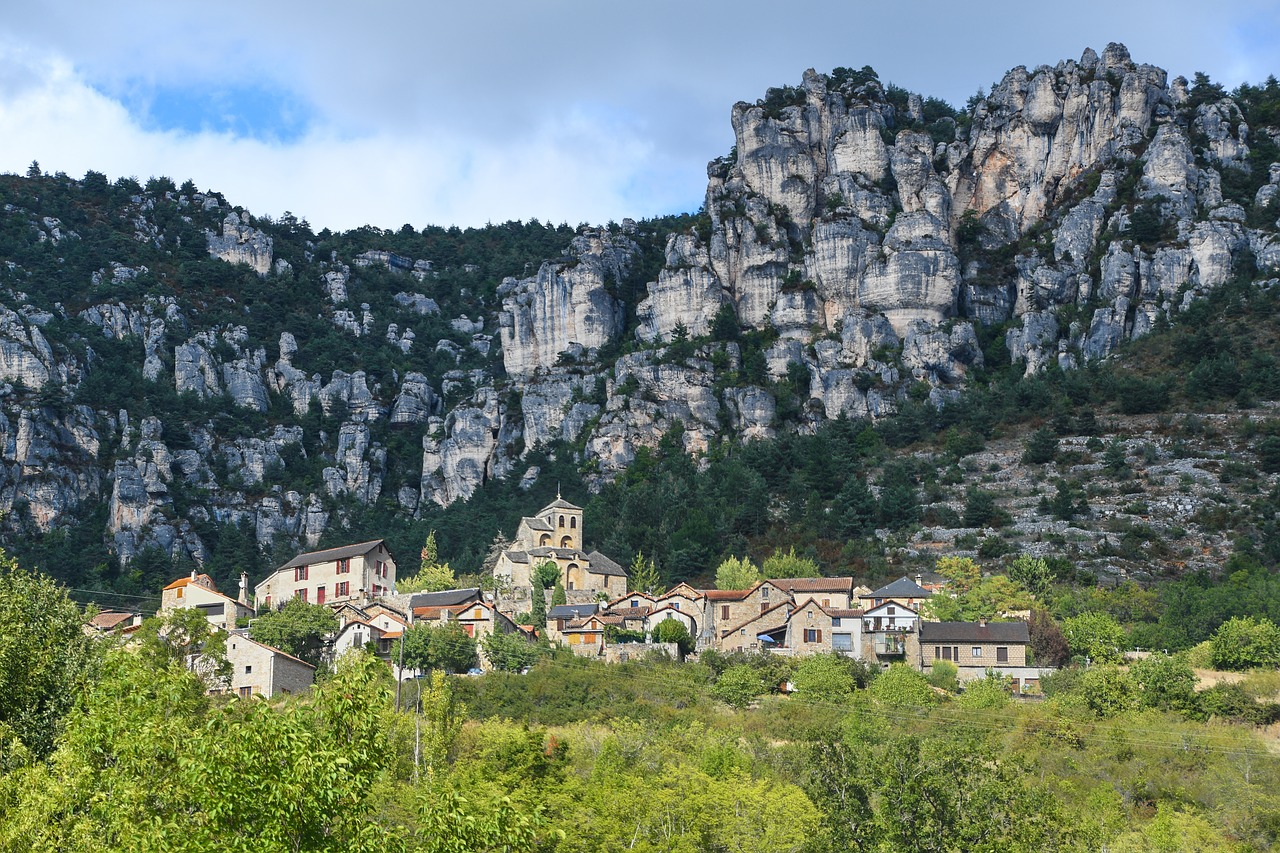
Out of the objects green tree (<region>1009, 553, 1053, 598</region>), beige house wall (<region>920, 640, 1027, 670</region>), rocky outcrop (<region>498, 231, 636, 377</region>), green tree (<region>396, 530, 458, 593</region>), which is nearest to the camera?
beige house wall (<region>920, 640, 1027, 670</region>)

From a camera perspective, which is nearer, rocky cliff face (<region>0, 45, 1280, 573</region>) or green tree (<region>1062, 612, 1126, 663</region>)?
green tree (<region>1062, 612, 1126, 663</region>)

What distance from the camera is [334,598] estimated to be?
88.9 meters

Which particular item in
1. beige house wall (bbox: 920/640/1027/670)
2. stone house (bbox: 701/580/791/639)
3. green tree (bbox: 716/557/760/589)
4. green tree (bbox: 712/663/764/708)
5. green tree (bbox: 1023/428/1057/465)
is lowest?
green tree (bbox: 712/663/764/708)

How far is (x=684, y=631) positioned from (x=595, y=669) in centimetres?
786

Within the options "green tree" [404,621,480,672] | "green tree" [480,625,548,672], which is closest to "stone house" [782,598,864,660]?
"green tree" [480,625,548,672]

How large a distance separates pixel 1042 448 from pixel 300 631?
57.6 m

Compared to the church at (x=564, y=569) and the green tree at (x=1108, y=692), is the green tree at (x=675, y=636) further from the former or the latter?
the green tree at (x=1108, y=692)

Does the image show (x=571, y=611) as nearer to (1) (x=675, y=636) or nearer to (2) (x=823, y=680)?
(1) (x=675, y=636)

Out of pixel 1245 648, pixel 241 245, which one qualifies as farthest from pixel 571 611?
pixel 241 245

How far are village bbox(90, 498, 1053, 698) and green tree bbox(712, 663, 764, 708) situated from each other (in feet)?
24.4

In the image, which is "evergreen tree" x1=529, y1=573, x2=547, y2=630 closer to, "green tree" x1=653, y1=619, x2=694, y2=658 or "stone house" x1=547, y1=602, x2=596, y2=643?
"stone house" x1=547, y1=602, x2=596, y2=643

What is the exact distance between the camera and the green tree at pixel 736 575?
87062 mm

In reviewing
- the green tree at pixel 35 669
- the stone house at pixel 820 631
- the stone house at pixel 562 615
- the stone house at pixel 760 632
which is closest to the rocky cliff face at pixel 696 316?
the stone house at pixel 562 615

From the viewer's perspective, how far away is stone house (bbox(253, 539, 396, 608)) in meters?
89.1
